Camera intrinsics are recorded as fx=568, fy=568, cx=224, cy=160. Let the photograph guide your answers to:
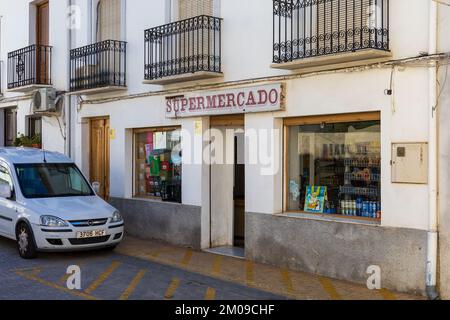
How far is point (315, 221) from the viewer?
8.91m

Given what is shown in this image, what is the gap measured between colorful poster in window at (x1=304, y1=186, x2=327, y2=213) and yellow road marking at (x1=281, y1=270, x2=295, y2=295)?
44.2 inches

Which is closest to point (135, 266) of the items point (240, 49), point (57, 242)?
point (57, 242)

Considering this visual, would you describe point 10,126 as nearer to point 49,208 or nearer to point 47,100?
point 47,100

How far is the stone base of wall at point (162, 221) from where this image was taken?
36.9ft

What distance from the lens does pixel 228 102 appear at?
1038 centimetres

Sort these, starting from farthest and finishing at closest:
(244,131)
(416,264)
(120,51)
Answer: (120,51) → (244,131) → (416,264)

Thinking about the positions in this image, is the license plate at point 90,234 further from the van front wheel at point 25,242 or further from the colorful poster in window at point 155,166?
the colorful poster in window at point 155,166

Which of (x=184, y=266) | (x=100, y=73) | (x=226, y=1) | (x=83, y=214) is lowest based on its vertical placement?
(x=184, y=266)

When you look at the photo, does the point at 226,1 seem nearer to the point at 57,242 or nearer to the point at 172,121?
the point at 172,121

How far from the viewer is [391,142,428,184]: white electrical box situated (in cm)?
760

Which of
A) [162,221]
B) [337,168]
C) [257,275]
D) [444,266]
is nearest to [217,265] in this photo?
[257,275]

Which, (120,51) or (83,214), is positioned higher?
(120,51)

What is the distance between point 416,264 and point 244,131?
13.5ft

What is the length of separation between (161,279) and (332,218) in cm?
282
